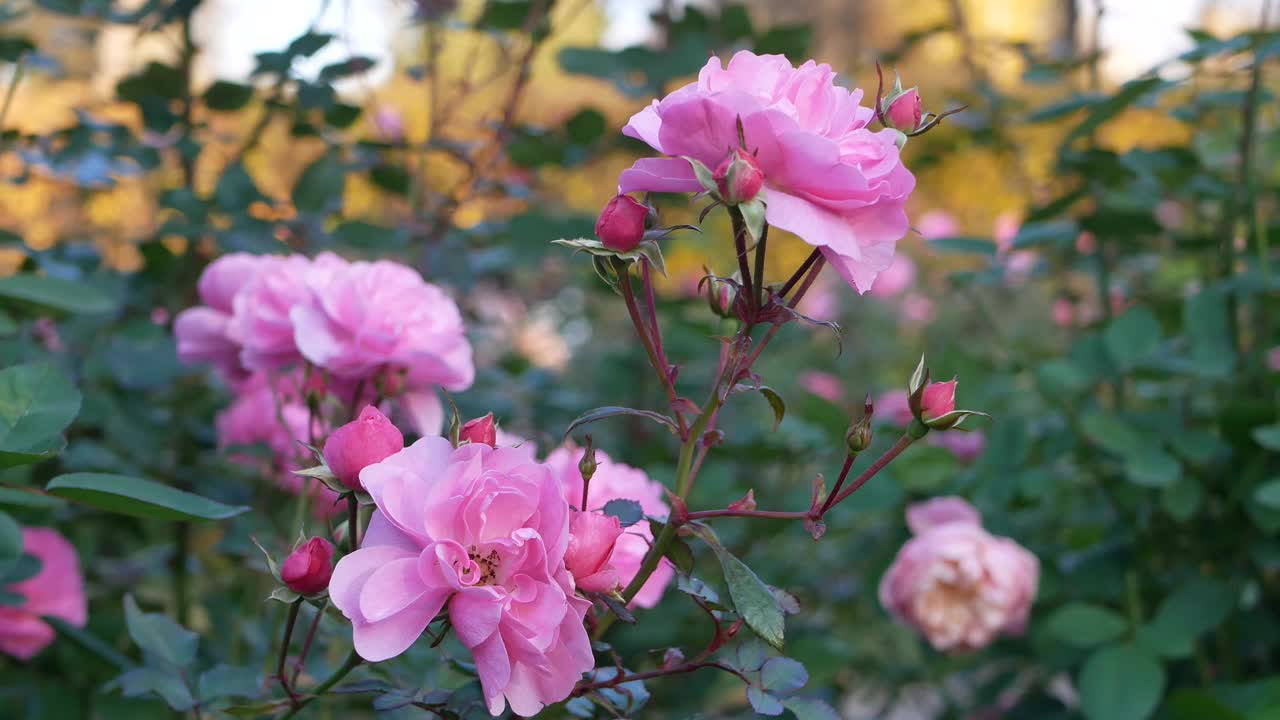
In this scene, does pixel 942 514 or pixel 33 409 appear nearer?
pixel 33 409

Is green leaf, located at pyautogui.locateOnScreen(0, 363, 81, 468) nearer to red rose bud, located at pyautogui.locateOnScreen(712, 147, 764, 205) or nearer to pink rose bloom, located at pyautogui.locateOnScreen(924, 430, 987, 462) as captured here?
red rose bud, located at pyautogui.locateOnScreen(712, 147, 764, 205)

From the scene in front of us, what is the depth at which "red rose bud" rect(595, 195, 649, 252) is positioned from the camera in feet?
1.66

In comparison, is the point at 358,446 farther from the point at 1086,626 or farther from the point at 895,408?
the point at 895,408

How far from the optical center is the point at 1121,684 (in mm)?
1027

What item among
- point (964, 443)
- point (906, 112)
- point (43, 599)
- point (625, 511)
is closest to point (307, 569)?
point (625, 511)

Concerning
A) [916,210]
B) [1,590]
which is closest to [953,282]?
[1,590]

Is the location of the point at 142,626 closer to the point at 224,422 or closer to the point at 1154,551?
the point at 224,422

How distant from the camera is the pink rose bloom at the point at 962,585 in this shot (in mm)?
1162

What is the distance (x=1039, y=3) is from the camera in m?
6.66

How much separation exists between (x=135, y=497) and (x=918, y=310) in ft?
11.0

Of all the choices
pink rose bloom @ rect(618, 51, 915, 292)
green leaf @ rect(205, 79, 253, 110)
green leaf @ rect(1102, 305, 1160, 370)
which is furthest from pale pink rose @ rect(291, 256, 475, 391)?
green leaf @ rect(1102, 305, 1160, 370)

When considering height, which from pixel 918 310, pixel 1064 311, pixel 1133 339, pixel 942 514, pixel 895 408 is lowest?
pixel 918 310

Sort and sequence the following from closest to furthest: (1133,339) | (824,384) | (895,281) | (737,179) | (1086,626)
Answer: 1. (737,179)
2. (1086,626)
3. (1133,339)
4. (824,384)
5. (895,281)

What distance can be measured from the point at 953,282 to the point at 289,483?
2.72 ft
